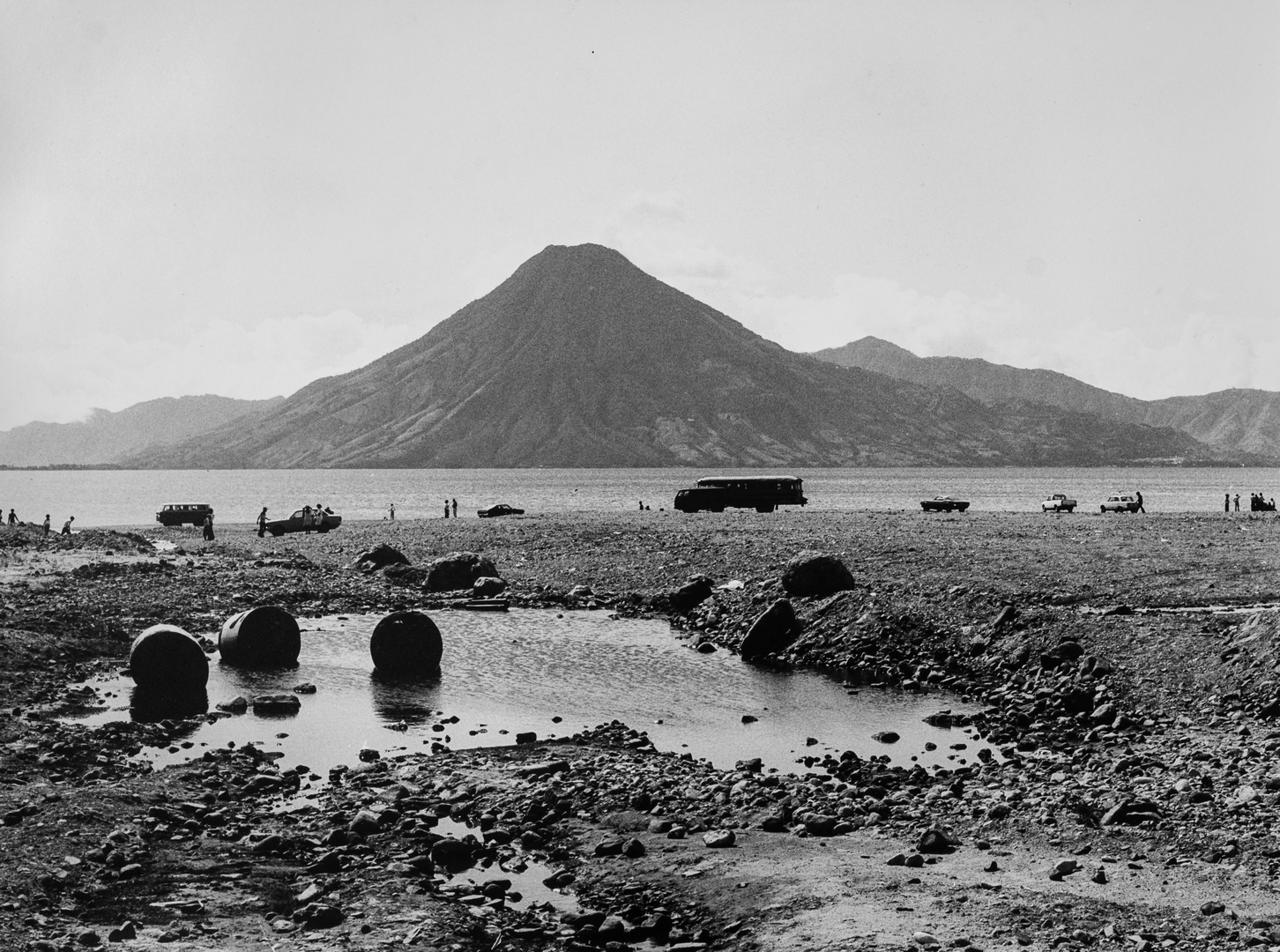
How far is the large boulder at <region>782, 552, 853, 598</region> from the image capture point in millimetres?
35875

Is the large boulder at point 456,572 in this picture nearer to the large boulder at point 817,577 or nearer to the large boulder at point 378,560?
the large boulder at point 378,560

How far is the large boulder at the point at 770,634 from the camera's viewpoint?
3192cm

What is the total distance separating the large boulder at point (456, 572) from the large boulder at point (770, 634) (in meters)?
17.9

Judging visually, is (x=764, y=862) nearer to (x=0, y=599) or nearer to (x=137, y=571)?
(x=0, y=599)

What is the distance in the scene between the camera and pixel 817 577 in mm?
36031

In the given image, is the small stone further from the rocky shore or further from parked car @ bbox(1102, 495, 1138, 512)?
parked car @ bbox(1102, 495, 1138, 512)

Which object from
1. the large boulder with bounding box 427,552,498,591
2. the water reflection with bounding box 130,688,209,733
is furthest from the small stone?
the large boulder with bounding box 427,552,498,591

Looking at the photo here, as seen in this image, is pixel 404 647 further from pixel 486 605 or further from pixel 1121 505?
pixel 1121 505

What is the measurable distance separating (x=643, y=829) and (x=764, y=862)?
2.22 meters

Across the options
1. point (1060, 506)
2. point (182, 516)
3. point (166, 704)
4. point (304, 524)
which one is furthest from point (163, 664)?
point (1060, 506)

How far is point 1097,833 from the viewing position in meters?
14.5

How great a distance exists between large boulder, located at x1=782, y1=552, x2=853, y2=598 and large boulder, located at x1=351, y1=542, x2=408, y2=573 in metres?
23.2

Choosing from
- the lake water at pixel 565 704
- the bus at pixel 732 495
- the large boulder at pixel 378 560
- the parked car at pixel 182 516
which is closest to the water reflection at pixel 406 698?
the lake water at pixel 565 704

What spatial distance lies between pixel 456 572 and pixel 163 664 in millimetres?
22232
